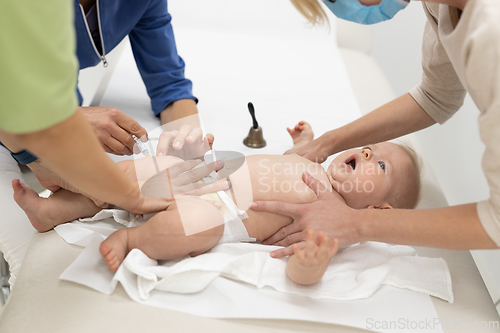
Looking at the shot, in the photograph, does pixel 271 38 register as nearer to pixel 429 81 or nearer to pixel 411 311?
pixel 429 81

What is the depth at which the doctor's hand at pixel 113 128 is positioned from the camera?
115cm

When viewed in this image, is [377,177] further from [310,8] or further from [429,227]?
[310,8]

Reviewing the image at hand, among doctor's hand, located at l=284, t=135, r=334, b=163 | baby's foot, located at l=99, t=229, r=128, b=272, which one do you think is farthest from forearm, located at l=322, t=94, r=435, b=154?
baby's foot, located at l=99, t=229, r=128, b=272

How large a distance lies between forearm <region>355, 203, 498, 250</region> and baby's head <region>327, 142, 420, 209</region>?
270 millimetres

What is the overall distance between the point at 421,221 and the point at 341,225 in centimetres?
20

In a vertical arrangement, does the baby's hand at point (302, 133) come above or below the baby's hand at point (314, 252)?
below

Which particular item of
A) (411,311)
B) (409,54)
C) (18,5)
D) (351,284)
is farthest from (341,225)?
(409,54)

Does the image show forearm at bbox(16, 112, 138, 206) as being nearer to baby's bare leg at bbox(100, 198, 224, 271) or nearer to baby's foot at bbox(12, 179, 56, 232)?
baby's bare leg at bbox(100, 198, 224, 271)

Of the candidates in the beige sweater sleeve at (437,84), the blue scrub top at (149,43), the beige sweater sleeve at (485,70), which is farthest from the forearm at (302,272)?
the blue scrub top at (149,43)

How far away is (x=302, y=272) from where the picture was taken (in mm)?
938

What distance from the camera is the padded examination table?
34.1 inches

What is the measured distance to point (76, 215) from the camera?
1.11 m

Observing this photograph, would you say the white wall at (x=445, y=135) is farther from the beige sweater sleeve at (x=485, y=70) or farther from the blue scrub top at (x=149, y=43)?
the blue scrub top at (x=149, y=43)

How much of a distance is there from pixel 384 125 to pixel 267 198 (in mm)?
516
